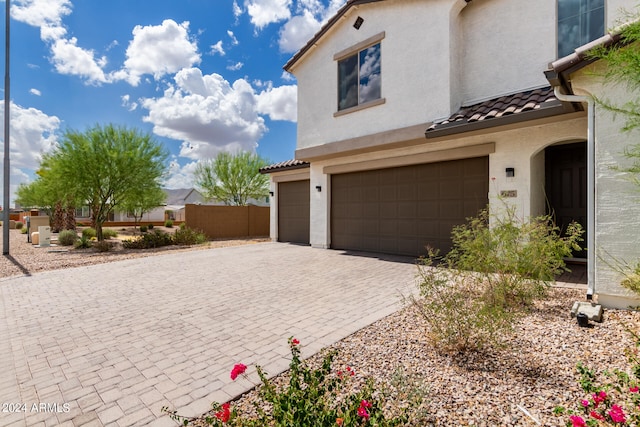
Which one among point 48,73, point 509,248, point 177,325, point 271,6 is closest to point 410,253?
point 509,248

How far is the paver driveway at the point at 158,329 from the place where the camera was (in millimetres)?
2797

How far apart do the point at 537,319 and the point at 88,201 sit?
19.3 metres

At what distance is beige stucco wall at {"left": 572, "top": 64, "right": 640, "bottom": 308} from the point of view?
4312 millimetres

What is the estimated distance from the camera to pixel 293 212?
14.5 metres

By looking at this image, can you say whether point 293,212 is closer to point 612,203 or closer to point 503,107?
point 503,107

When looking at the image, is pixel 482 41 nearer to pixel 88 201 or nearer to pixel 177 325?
pixel 177 325

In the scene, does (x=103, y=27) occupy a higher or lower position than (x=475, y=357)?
higher

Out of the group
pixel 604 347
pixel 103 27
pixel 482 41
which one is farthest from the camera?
pixel 103 27

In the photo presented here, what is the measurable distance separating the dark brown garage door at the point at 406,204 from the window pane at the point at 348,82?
102 inches

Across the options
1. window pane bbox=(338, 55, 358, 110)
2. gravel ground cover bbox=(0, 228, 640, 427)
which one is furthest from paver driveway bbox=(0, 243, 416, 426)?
window pane bbox=(338, 55, 358, 110)

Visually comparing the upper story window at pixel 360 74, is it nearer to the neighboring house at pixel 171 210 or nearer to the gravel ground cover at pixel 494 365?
the gravel ground cover at pixel 494 365

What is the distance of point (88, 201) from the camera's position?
16.0m

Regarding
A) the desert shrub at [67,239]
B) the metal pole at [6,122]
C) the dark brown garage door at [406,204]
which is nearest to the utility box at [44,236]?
the desert shrub at [67,239]

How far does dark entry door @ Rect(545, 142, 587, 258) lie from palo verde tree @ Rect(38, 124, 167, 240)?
16629 mm
